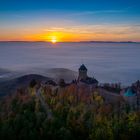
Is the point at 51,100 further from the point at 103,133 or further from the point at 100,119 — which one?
the point at 103,133

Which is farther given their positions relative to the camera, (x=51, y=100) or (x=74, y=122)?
(x=51, y=100)

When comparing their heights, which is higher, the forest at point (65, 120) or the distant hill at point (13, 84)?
the forest at point (65, 120)

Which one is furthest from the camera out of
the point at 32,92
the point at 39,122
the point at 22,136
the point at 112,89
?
the point at 112,89

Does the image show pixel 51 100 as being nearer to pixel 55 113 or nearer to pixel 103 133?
pixel 55 113

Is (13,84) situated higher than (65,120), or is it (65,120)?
(65,120)

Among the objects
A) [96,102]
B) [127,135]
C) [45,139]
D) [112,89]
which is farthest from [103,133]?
[112,89]

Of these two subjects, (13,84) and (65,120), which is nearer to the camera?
(65,120)

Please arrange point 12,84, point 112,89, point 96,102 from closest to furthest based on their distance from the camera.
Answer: point 96,102
point 112,89
point 12,84

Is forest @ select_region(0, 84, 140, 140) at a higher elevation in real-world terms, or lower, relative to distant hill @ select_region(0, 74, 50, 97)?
higher

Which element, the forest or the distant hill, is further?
the distant hill

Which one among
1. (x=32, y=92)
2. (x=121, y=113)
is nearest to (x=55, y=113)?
(x=121, y=113)

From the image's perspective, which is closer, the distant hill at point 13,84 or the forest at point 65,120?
the forest at point 65,120
